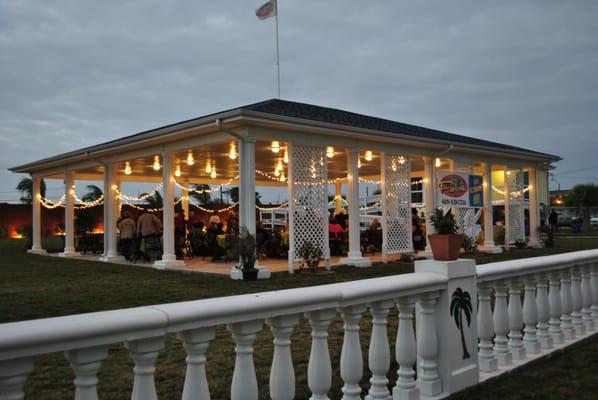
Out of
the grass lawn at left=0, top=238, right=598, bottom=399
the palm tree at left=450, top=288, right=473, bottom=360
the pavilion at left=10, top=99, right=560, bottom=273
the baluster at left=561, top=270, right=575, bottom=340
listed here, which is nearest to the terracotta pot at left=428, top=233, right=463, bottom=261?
the palm tree at left=450, top=288, right=473, bottom=360

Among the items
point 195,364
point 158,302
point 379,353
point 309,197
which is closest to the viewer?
point 195,364

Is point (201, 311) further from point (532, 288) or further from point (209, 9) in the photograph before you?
point (209, 9)

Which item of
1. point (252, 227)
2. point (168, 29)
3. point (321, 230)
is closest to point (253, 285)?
point (252, 227)

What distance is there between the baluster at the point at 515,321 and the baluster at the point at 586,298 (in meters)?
1.26

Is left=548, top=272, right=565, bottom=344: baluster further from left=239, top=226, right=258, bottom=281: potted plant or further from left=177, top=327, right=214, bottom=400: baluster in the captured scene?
left=239, top=226, right=258, bottom=281: potted plant

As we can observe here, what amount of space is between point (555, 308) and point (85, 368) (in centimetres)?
375

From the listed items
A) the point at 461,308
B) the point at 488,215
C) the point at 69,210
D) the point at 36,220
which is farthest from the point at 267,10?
the point at 461,308

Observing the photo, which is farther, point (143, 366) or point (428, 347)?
point (428, 347)

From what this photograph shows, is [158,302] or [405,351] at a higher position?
[405,351]

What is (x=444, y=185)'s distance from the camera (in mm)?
14836

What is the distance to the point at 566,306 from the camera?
4445 millimetres

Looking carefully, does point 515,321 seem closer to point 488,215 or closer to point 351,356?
point 351,356

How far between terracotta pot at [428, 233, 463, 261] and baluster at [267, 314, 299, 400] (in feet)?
4.09

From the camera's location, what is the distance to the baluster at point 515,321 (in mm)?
3807
